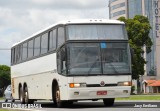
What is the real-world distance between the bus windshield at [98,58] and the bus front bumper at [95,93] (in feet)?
2.20

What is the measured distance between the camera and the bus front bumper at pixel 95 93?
20594 mm

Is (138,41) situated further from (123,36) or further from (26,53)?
(123,36)

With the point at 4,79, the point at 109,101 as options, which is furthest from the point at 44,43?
the point at 4,79

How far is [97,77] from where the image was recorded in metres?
20.7

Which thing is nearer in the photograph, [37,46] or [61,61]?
[61,61]

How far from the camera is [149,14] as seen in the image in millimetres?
145250

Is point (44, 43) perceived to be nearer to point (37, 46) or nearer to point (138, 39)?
point (37, 46)

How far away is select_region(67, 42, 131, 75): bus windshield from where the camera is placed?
68.0ft

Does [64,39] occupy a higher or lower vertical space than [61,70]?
higher

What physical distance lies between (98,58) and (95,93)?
4.88 feet

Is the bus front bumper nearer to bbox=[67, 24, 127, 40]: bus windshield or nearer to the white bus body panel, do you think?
the white bus body panel

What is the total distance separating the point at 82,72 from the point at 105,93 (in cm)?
131

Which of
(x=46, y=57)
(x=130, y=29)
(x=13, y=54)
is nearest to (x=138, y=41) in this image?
(x=130, y=29)

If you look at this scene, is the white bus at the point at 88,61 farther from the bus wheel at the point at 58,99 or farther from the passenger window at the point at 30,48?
the passenger window at the point at 30,48
